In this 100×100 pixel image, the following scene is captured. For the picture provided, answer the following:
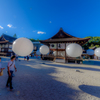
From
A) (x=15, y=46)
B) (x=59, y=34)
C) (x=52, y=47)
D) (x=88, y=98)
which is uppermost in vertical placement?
(x=59, y=34)

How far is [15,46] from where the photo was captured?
3598 mm

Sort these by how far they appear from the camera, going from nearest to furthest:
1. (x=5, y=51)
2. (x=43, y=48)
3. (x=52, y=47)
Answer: (x=43, y=48), (x=52, y=47), (x=5, y=51)

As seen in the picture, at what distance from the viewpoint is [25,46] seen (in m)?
3.55

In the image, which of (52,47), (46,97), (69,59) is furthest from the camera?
(52,47)

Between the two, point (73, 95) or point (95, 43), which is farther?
point (95, 43)

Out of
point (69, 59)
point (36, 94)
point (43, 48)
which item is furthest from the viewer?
point (69, 59)

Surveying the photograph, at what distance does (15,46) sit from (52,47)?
36.3ft

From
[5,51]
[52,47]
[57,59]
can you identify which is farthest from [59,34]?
[5,51]

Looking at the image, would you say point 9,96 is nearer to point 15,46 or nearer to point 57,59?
point 15,46

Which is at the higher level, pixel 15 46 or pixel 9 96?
pixel 15 46

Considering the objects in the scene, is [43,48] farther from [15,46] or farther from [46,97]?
[46,97]

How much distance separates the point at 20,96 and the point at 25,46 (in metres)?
2.37

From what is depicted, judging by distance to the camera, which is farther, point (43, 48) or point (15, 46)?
point (43, 48)

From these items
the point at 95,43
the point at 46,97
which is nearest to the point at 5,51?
the point at 46,97
